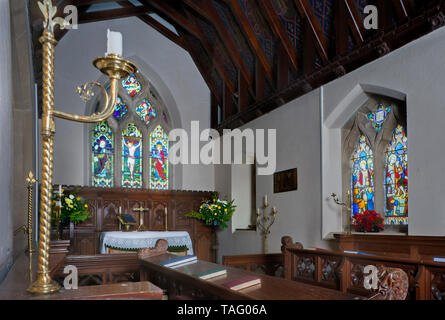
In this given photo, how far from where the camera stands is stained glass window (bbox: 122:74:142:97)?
10.0 meters

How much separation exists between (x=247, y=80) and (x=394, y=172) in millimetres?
3618

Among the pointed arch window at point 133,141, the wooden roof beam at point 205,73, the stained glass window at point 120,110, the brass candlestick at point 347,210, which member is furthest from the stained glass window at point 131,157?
the brass candlestick at point 347,210

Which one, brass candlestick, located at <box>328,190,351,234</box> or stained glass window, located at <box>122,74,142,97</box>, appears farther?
stained glass window, located at <box>122,74,142,97</box>

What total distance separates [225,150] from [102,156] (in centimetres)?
285

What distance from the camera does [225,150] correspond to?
9.45m

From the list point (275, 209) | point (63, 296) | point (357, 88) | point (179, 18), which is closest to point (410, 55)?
point (357, 88)

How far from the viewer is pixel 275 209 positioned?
7.30 m

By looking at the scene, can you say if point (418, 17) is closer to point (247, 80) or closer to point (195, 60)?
point (247, 80)

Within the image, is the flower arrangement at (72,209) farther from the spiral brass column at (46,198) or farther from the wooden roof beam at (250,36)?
the spiral brass column at (46,198)

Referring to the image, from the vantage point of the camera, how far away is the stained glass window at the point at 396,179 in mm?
5543

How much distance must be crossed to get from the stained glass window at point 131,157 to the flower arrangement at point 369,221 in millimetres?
5632

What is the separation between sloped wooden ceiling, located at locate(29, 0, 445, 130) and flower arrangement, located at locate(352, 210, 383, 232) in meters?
2.09

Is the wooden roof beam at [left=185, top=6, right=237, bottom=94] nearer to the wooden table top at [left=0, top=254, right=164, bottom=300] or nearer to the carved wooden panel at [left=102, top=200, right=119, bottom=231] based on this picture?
the carved wooden panel at [left=102, top=200, right=119, bottom=231]

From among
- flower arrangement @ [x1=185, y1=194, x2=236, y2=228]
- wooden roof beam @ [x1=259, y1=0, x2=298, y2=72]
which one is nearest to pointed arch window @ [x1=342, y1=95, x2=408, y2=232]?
wooden roof beam @ [x1=259, y1=0, x2=298, y2=72]
